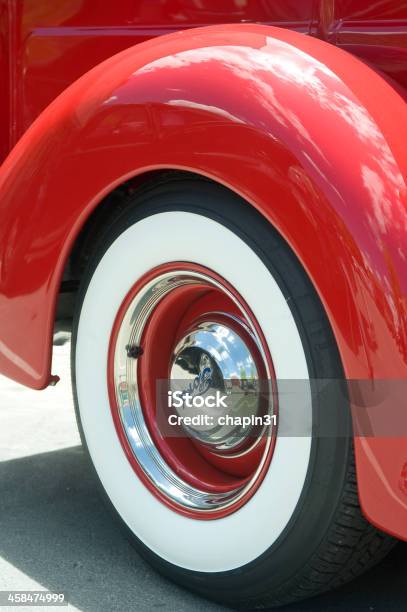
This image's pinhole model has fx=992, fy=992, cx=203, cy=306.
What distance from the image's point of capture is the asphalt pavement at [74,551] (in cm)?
217

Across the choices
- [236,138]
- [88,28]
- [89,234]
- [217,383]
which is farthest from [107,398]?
[88,28]

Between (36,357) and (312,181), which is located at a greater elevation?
(312,181)

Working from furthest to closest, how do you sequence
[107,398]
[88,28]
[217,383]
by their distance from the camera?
[88,28] < [107,398] < [217,383]

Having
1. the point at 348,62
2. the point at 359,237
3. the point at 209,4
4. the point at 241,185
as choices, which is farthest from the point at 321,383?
the point at 209,4

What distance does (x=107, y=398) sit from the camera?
2312 millimetres

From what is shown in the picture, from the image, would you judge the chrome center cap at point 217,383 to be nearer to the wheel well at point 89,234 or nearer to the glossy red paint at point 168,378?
the glossy red paint at point 168,378

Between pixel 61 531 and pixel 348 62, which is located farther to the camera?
pixel 61 531

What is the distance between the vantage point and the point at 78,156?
2.22m

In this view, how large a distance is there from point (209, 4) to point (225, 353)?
835mm

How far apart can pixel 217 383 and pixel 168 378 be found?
8.1 inches

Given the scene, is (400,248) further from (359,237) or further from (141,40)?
(141,40)

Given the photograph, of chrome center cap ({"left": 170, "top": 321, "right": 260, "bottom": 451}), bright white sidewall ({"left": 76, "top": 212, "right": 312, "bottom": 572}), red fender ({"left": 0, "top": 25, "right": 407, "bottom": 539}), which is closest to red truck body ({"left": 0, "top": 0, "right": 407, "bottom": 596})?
red fender ({"left": 0, "top": 25, "right": 407, "bottom": 539})

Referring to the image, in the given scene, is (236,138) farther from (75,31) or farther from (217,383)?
(75,31)

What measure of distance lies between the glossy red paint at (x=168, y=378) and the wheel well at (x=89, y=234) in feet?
0.64
